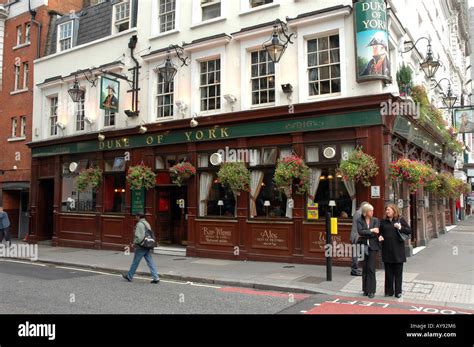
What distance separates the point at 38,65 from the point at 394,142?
1701 centimetres

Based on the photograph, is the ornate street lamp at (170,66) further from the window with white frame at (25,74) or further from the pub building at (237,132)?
the window with white frame at (25,74)

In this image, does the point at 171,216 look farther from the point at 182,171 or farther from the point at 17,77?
the point at 17,77

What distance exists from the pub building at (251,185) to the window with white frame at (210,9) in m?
3.89

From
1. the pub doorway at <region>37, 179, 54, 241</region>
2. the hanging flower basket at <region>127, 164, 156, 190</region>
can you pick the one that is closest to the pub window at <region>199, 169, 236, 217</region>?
the hanging flower basket at <region>127, 164, 156, 190</region>

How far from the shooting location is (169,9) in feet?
53.6

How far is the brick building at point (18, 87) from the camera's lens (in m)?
21.5

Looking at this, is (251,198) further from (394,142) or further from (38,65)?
(38,65)

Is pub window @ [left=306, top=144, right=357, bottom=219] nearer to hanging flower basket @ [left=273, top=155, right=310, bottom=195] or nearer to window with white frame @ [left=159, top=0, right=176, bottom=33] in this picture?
hanging flower basket @ [left=273, top=155, right=310, bottom=195]

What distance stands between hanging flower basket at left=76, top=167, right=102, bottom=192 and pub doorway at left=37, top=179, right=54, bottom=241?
3630 millimetres

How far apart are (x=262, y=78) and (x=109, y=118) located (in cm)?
723

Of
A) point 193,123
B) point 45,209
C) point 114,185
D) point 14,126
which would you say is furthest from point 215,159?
point 14,126

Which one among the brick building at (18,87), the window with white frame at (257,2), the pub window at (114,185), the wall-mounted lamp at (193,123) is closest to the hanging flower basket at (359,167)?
the wall-mounted lamp at (193,123)

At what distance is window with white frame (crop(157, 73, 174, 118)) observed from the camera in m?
15.9
